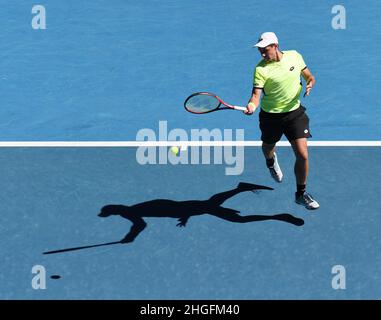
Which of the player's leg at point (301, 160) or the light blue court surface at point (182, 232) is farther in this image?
the player's leg at point (301, 160)

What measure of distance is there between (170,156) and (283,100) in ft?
7.69

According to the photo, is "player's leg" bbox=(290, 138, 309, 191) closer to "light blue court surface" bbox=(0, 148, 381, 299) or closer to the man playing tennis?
the man playing tennis

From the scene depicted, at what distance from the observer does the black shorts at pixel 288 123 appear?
1075 centimetres

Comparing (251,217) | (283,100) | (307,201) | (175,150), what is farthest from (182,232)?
(283,100)

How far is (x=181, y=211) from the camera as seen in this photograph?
11219mm

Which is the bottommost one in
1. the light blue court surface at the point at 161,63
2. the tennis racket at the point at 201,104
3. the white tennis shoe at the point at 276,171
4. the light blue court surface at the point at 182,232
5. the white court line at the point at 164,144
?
the light blue court surface at the point at 182,232

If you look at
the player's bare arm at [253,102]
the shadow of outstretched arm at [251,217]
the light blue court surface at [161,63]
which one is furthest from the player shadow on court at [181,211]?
the light blue court surface at [161,63]

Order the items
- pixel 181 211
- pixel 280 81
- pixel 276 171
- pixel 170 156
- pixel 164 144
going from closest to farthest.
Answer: pixel 280 81 < pixel 181 211 < pixel 276 171 < pixel 170 156 < pixel 164 144

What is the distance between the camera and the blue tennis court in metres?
10.1

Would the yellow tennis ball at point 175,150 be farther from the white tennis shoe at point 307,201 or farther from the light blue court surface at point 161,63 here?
the white tennis shoe at point 307,201

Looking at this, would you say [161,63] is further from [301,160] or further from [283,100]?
[301,160]

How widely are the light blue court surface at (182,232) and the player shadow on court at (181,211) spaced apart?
92 millimetres

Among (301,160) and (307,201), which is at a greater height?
(301,160)

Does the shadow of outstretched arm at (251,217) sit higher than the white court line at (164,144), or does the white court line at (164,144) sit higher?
the white court line at (164,144)
